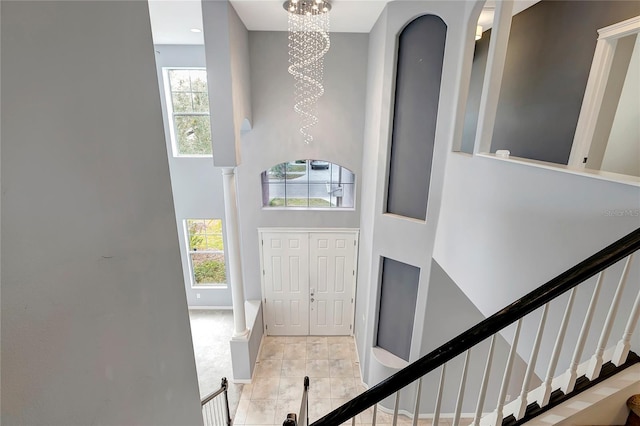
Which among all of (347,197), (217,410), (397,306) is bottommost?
(217,410)

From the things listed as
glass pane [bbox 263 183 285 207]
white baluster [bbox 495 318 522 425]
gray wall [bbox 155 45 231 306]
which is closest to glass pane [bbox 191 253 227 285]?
gray wall [bbox 155 45 231 306]

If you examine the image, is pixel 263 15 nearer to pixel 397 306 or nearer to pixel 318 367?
pixel 397 306

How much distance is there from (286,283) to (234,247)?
177 centimetres

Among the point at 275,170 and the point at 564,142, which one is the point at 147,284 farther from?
the point at 275,170

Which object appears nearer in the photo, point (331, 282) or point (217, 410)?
point (217, 410)

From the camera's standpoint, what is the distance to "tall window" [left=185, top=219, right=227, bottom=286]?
270 inches

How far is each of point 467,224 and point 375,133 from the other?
211cm

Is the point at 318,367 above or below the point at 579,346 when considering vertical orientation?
below

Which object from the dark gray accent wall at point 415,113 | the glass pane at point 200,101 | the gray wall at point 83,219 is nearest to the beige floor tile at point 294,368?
the dark gray accent wall at point 415,113

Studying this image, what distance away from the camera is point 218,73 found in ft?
12.5

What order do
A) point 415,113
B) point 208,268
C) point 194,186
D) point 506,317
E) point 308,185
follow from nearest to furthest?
point 506,317
point 415,113
point 308,185
point 194,186
point 208,268

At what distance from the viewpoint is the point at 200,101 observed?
A: 619 cm

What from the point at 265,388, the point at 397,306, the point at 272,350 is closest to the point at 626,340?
the point at 397,306

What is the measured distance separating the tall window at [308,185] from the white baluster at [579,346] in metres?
4.62
